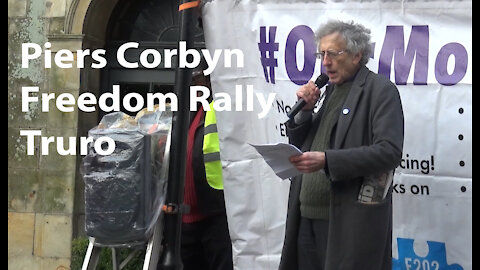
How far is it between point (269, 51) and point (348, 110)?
1.28 meters

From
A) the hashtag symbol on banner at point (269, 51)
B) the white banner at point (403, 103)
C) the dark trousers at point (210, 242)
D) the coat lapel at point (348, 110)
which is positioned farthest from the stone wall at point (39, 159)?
the coat lapel at point (348, 110)

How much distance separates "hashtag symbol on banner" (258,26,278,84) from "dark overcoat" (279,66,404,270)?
1.18 metres

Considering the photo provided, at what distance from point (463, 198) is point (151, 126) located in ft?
Result: 5.73

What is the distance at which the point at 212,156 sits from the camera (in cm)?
468

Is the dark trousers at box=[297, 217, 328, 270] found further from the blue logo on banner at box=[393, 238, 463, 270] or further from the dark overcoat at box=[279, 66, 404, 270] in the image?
the blue logo on banner at box=[393, 238, 463, 270]

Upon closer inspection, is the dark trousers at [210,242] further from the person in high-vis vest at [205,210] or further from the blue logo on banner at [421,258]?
the blue logo on banner at [421,258]

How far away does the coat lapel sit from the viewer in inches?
127

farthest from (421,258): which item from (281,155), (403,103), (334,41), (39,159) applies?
(39,159)

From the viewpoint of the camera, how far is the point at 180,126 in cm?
397

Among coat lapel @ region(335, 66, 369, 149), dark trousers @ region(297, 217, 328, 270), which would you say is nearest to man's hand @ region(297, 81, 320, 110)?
coat lapel @ region(335, 66, 369, 149)

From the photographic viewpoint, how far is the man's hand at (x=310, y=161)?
310cm

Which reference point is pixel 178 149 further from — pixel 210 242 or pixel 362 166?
pixel 362 166

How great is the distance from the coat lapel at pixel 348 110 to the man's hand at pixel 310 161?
0.50 ft
